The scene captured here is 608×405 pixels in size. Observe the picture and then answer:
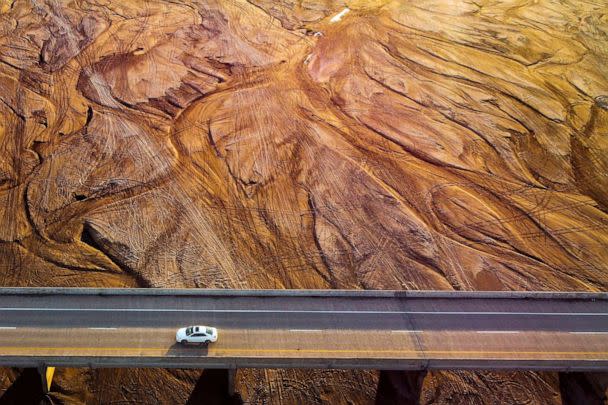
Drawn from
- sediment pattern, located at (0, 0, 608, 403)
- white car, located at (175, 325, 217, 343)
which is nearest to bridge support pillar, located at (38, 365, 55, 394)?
sediment pattern, located at (0, 0, 608, 403)

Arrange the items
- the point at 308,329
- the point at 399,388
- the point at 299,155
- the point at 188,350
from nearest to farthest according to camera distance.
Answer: the point at 188,350 → the point at 308,329 → the point at 399,388 → the point at 299,155

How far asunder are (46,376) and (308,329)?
Result: 9294mm

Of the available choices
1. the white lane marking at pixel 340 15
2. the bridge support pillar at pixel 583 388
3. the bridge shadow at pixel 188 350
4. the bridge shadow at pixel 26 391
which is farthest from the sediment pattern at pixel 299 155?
the bridge shadow at pixel 188 350

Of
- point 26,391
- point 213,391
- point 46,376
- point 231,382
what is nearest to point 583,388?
point 231,382

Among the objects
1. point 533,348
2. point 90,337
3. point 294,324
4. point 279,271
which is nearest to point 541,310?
point 533,348

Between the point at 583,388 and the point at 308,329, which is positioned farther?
the point at 583,388

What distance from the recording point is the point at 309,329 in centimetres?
1599

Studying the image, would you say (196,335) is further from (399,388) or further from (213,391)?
(399,388)

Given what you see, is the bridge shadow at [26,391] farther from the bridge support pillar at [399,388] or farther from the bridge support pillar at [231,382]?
the bridge support pillar at [399,388]

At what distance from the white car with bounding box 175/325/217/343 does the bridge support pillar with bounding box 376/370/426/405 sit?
680cm

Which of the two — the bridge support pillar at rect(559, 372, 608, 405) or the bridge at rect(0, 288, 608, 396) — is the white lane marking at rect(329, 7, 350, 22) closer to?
the bridge at rect(0, 288, 608, 396)

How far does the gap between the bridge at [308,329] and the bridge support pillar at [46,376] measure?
0.17 meters

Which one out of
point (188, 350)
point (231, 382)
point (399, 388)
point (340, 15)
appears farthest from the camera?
point (340, 15)

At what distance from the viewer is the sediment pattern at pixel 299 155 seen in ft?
66.7
